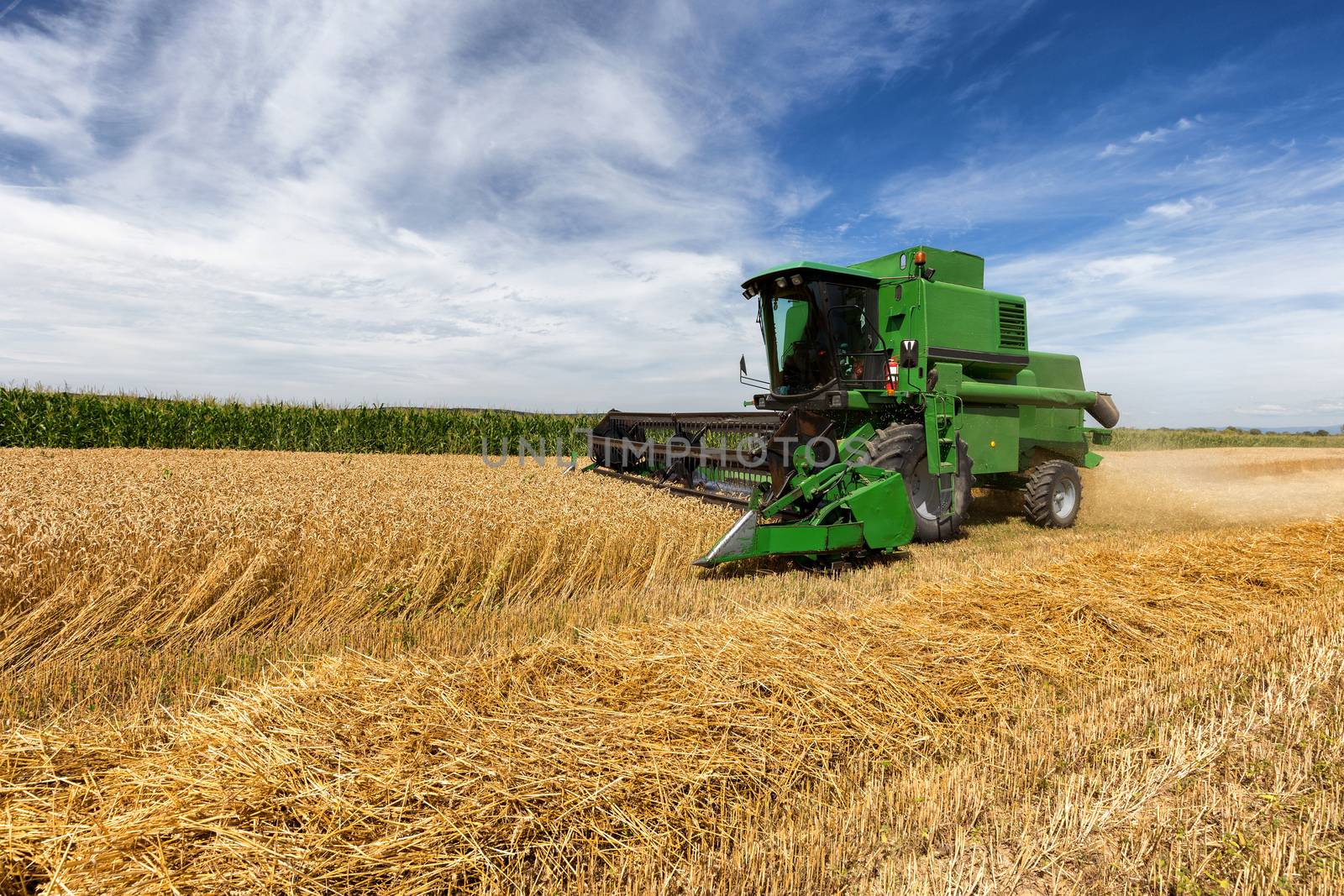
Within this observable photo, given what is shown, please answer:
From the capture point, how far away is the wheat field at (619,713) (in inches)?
72.8

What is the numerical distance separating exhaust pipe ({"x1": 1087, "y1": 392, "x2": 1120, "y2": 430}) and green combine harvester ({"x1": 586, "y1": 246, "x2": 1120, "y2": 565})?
1.05 meters

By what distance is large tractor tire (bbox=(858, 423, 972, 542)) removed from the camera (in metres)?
6.02

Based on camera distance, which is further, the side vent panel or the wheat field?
the side vent panel

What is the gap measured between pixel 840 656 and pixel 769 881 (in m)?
1.40

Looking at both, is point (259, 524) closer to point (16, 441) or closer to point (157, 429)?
point (157, 429)

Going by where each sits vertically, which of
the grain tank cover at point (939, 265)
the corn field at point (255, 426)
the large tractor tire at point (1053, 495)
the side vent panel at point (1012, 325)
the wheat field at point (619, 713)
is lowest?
the wheat field at point (619, 713)

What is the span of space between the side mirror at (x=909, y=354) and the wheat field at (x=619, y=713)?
88.0 inches

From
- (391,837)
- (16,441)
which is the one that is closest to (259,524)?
(391,837)

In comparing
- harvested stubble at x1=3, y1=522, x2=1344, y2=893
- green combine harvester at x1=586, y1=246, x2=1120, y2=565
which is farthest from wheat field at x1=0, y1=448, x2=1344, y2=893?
green combine harvester at x1=586, y1=246, x2=1120, y2=565

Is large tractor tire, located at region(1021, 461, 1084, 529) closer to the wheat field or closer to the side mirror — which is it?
the wheat field

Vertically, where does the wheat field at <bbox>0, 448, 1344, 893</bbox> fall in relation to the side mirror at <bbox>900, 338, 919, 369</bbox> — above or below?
below

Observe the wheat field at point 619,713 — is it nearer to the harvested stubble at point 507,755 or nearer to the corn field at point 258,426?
the harvested stubble at point 507,755

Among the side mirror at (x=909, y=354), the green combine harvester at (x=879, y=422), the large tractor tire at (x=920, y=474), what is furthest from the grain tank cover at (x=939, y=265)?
the large tractor tire at (x=920, y=474)

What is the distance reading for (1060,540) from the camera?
278 inches
